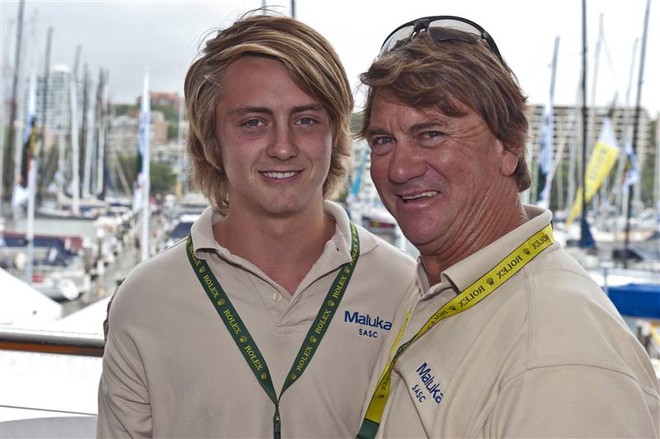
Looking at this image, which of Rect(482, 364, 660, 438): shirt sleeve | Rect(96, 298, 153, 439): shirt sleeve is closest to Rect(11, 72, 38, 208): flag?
Rect(96, 298, 153, 439): shirt sleeve

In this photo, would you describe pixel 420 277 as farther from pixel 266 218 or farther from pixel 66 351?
pixel 66 351

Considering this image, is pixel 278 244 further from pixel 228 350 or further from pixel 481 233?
pixel 481 233

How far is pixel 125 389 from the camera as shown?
60.8 inches

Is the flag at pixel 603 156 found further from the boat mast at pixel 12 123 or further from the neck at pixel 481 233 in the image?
the neck at pixel 481 233

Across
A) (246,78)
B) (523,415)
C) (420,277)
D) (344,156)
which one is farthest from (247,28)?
(523,415)

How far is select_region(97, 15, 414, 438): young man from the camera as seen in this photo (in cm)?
147

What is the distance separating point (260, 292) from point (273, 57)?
480mm

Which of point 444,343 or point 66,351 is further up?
point 444,343

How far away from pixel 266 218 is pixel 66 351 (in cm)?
112

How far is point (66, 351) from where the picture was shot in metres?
2.38

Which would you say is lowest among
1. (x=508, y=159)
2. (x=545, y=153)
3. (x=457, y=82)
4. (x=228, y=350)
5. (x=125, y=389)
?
(x=125, y=389)

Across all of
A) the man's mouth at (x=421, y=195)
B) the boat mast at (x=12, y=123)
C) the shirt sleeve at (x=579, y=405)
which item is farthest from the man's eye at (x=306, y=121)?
the boat mast at (x=12, y=123)

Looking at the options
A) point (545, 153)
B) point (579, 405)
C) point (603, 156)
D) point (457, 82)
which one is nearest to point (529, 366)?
point (579, 405)

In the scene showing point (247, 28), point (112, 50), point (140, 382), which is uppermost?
point (112, 50)
